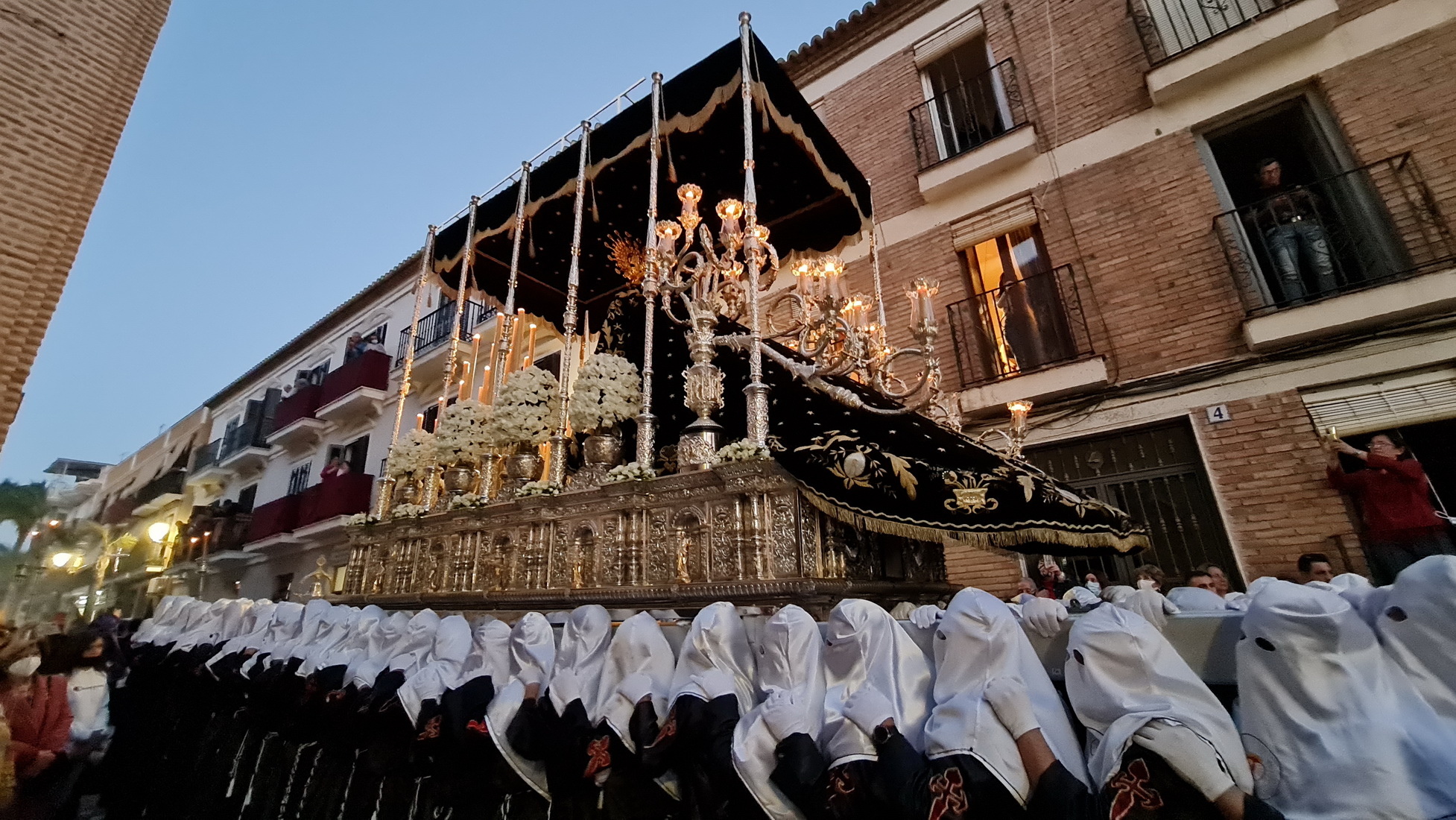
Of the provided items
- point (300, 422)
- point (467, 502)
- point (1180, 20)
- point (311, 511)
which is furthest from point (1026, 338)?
point (300, 422)

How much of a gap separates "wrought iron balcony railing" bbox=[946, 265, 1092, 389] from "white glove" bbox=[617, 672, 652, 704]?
5803 millimetres

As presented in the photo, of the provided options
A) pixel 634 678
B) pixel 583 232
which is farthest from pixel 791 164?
pixel 634 678

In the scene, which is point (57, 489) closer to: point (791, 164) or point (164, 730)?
point (164, 730)

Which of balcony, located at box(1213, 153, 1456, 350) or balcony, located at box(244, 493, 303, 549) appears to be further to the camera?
balcony, located at box(244, 493, 303, 549)

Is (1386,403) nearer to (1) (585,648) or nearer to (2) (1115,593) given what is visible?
(2) (1115,593)

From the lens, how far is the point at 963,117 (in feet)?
26.8

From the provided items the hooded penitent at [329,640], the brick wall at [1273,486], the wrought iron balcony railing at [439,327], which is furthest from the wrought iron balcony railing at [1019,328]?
the wrought iron balcony railing at [439,327]

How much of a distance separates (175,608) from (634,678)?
6042mm

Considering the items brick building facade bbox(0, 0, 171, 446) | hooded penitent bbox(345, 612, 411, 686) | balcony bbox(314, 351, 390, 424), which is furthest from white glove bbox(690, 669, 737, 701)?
balcony bbox(314, 351, 390, 424)

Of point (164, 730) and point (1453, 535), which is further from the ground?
point (1453, 535)

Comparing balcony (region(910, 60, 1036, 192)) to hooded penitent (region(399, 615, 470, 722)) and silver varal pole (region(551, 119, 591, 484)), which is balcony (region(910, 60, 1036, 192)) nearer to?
silver varal pole (region(551, 119, 591, 484))

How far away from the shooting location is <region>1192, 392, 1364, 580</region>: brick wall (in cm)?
480

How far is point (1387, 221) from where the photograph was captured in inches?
202

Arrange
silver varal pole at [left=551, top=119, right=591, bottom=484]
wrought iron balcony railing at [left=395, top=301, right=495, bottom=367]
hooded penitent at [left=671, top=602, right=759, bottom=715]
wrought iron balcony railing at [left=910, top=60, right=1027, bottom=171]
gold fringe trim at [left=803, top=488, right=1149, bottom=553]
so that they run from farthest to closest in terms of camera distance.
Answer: wrought iron balcony railing at [left=395, top=301, right=495, bottom=367], wrought iron balcony railing at [left=910, top=60, right=1027, bottom=171], silver varal pole at [left=551, top=119, right=591, bottom=484], gold fringe trim at [left=803, top=488, right=1149, bottom=553], hooded penitent at [left=671, top=602, right=759, bottom=715]
